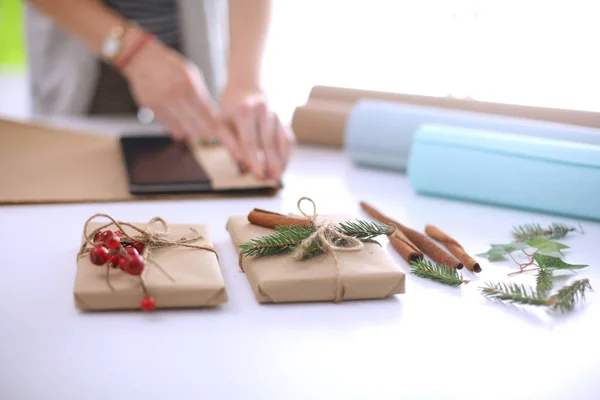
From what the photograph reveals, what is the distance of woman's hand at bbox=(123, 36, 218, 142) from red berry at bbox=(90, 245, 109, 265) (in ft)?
2.59

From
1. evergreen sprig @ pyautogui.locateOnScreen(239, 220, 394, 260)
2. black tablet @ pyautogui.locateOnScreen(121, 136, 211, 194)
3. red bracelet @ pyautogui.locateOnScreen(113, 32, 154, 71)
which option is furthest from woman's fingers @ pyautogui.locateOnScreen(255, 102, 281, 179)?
evergreen sprig @ pyautogui.locateOnScreen(239, 220, 394, 260)

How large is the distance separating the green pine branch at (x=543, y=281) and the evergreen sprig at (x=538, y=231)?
17 cm

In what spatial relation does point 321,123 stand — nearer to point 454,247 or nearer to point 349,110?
point 349,110

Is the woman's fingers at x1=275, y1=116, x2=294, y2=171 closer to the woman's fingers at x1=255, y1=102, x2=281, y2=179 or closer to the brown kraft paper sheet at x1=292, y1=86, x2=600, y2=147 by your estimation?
the woman's fingers at x1=255, y1=102, x2=281, y2=179

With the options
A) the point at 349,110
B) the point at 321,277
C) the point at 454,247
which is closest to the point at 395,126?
the point at 349,110

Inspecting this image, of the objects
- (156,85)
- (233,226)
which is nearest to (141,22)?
(156,85)

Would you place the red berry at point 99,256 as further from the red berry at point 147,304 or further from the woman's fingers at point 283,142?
the woman's fingers at point 283,142

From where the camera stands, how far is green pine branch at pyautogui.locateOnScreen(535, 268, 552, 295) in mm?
859

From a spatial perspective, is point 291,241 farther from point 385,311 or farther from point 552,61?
point 552,61

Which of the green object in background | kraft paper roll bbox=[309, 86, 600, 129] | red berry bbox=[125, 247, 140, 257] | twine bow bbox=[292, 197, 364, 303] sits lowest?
the green object in background

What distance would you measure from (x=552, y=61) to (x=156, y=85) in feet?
5.39

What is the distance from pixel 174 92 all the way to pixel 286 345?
966mm

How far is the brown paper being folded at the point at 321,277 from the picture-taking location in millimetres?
802

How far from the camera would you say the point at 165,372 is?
666mm
